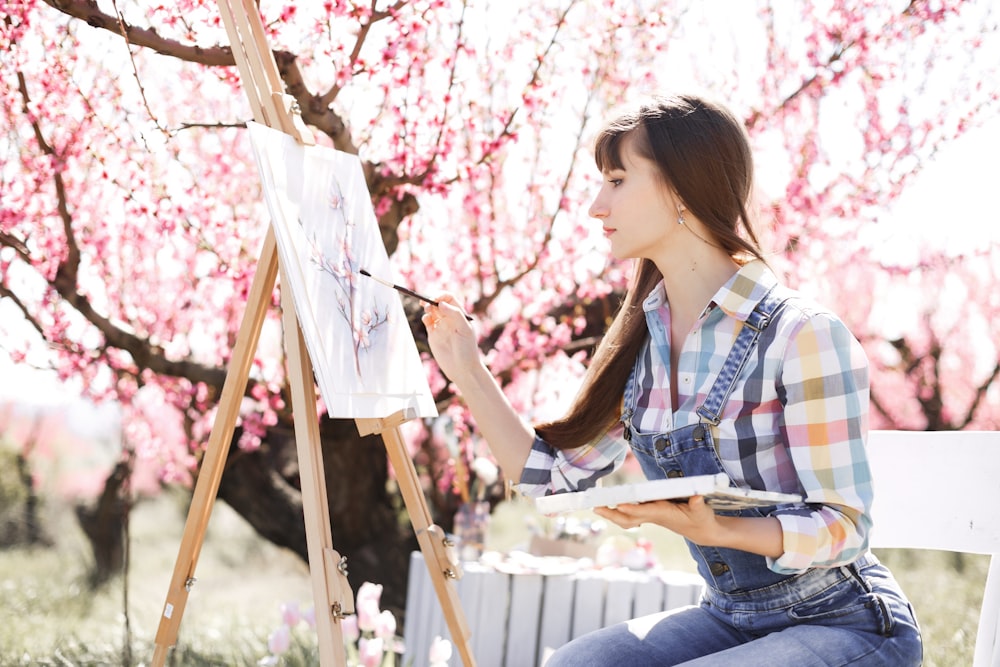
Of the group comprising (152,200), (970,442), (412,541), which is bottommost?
(412,541)

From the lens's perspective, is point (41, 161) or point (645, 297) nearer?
point (645, 297)

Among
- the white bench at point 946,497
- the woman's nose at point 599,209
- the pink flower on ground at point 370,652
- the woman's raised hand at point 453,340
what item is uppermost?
the woman's nose at point 599,209

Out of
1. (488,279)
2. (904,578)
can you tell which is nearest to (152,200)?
(488,279)

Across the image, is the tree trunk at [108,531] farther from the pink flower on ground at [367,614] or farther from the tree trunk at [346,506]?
the pink flower on ground at [367,614]

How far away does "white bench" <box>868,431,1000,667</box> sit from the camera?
5.59 feet

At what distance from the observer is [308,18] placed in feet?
8.36

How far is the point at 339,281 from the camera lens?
5.70 feet

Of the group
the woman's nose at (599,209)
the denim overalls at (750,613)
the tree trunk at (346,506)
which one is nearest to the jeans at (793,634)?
the denim overalls at (750,613)

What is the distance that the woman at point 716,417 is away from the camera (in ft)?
4.15

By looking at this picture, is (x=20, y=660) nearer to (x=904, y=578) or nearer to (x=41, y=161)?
(x=41, y=161)

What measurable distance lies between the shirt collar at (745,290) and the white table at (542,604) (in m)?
1.28

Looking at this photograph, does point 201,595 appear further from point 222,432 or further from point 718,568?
point 718,568

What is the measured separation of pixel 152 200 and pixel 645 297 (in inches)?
69.3

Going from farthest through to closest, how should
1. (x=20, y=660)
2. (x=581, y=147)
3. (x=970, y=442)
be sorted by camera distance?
(x=581, y=147) → (x=20, y=660) → (x=970, y=442)
